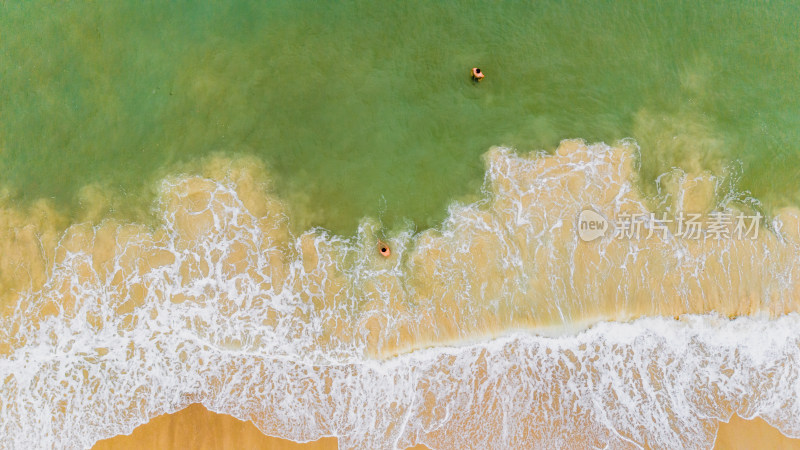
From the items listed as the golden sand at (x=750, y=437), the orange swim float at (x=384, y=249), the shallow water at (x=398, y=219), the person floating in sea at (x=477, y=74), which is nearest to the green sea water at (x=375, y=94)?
the shallow water at (x=398, y=219)

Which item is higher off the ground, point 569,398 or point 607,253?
point 607,253

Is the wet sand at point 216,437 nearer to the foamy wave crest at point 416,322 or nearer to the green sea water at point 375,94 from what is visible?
the foamy wave crest at point 416,322

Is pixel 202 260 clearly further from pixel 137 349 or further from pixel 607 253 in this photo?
pixel 607 253

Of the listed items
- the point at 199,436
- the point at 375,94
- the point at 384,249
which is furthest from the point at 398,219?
the point at 199,436

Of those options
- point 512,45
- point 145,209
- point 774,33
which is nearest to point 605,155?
point 512,45

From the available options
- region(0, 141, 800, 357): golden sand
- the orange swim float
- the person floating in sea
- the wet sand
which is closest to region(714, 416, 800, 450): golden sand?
the wet sand

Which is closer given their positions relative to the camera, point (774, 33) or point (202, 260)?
point (202, 260)

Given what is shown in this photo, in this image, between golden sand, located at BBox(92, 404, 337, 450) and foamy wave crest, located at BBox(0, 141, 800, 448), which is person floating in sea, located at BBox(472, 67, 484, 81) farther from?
golden sand, located at BBox(92, 404, 337, 450)
